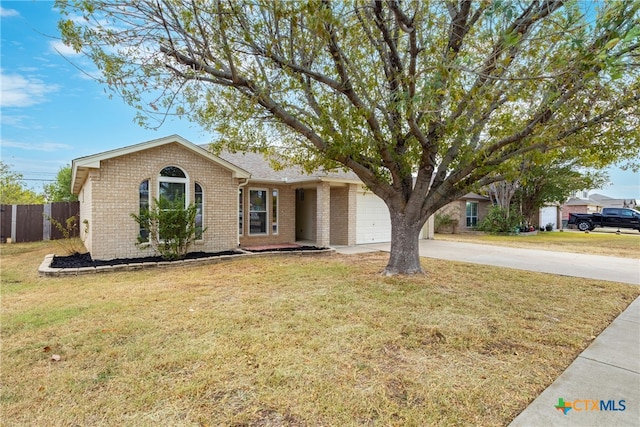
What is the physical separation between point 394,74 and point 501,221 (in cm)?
1937

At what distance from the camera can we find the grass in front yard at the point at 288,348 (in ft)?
8.89

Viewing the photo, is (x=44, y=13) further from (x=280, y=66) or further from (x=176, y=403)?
(x=176, y=403)

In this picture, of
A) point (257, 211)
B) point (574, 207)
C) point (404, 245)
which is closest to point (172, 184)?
point (257, 211)

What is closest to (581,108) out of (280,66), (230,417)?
(280,66)

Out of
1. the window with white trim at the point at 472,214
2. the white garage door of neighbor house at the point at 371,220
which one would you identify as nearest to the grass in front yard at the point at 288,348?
the white garage door of neighbor house at the point at 371,220

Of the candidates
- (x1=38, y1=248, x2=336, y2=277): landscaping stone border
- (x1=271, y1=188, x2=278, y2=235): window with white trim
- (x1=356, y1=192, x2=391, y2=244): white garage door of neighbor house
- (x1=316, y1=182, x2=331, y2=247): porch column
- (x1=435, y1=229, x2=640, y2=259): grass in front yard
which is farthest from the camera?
(x1=356, y1=192, x2=391, y2=244): white garage door of neighbor house

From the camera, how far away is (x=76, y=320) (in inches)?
188

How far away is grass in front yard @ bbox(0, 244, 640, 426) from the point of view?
2.71m

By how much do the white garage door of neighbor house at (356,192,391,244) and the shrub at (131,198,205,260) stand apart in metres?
7.52

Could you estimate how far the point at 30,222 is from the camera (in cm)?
1573

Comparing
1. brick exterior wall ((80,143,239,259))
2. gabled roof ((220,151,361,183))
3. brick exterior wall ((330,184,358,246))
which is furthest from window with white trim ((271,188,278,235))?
brick exterior wall ((80,143,239,259))

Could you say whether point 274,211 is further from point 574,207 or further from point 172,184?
point 574,207

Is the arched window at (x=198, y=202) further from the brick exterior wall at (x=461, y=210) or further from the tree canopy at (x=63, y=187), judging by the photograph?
the tree canopy at (x=63, y=187)

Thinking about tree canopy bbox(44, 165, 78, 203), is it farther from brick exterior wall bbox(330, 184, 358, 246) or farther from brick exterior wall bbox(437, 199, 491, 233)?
brick exterior wall bbox(437, 199, 491, 233)
